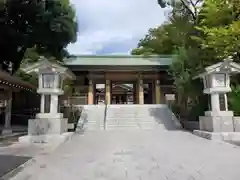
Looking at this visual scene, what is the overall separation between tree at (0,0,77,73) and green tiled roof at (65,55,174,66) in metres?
4.60

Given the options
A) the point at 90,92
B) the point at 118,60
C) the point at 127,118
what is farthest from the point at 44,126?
the point at 118,60

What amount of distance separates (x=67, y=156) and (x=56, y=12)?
10886 mm

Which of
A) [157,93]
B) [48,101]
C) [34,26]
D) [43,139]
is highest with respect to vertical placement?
[34,26]

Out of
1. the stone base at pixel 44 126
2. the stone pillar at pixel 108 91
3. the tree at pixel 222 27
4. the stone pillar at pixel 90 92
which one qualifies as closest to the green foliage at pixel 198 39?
the tree at pixel 222 27

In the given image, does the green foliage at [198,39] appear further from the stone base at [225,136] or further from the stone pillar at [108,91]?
the stone pillar at [108,91]

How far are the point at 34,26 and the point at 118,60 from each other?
362 inches

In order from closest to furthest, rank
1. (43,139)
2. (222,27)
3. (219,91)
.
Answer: (43,139)
(219,91)
(222,27)

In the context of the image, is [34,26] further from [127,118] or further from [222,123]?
[222,123]

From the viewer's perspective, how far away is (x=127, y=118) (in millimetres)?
14805

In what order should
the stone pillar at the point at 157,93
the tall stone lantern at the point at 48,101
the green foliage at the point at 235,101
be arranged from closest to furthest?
the tall stone lantern at the point at 48,101 → the green foliage at the point at 235,101 → the stone pillar at the point at 157,93

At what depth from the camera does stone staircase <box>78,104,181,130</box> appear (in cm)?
1344

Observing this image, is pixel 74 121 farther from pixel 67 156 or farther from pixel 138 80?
pixel 138 80

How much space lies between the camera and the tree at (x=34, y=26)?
1435cm

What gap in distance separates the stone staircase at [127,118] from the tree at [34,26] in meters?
4.85
